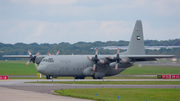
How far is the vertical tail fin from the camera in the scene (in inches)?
1965

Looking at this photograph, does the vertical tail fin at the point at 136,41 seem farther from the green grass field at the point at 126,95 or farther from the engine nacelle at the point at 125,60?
the green grass field at the point at 126,95

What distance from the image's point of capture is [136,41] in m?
50.0

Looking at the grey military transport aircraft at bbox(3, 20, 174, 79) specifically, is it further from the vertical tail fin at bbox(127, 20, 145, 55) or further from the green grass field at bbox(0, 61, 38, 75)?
the green grass field at bbox(0, 61, 38, 75)

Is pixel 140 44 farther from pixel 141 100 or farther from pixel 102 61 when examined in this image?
pixel 141 100

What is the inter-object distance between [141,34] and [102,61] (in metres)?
9.19

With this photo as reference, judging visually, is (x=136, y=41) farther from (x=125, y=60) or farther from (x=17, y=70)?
(x=17, y=70)

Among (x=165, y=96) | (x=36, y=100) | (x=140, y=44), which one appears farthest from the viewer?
(x=140, y=44)

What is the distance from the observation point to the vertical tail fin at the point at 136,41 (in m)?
49.9

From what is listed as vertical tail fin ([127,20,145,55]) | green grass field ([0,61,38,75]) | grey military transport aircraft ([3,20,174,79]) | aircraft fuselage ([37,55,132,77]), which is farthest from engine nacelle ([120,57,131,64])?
green grass field ([0,61,38,75])

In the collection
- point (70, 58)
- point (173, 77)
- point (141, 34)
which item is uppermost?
point (141, 34)

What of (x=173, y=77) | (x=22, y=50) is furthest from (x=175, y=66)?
(x=22, y=50)

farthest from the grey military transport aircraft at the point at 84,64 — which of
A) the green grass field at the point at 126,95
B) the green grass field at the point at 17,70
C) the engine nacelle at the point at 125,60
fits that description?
the green grass field at the point at 17,70

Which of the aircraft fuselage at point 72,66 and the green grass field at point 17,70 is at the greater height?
the aircraft fuselage at point 72,66

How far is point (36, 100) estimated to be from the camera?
67.7 feet
